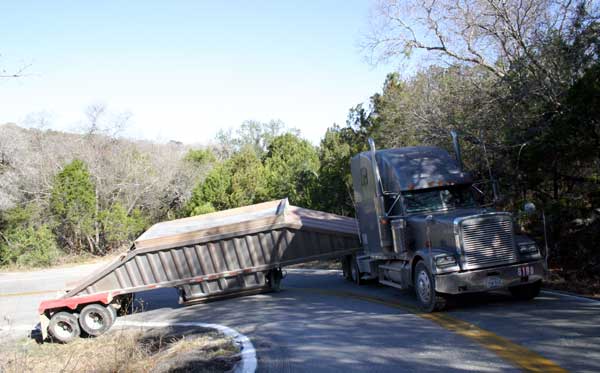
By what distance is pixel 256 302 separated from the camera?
13.9 m

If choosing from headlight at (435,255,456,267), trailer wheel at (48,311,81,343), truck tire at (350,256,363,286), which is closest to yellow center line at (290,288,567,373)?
headlight at (435,255,456,267)

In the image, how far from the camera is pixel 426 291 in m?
10.1

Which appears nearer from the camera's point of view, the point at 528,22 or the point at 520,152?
the point at 520,152

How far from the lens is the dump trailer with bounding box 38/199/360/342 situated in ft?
43.7

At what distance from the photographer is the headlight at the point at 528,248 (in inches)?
390

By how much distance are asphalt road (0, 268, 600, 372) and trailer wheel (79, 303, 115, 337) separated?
0.91 metres

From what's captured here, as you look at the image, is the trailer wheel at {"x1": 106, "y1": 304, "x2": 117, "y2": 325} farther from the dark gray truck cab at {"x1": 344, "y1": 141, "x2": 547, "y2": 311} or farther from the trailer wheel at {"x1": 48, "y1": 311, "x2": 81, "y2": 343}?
the dark gray truck cab at {"x1": 344, "y1": 141, "x2": 547, "y2": 311}

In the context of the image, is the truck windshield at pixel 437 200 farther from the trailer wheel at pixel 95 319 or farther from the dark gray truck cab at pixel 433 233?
the trailer wheel at pixel 95 319

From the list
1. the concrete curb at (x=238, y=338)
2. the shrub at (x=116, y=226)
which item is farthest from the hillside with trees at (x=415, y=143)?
the concrete curb at (x=238, y=338)

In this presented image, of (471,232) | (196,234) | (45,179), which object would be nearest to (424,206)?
(471,232)

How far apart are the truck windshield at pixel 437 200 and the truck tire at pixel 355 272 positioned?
3.55 m

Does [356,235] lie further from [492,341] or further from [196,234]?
[492,341]

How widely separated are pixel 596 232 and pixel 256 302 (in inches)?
314

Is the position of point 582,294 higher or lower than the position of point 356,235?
lower
